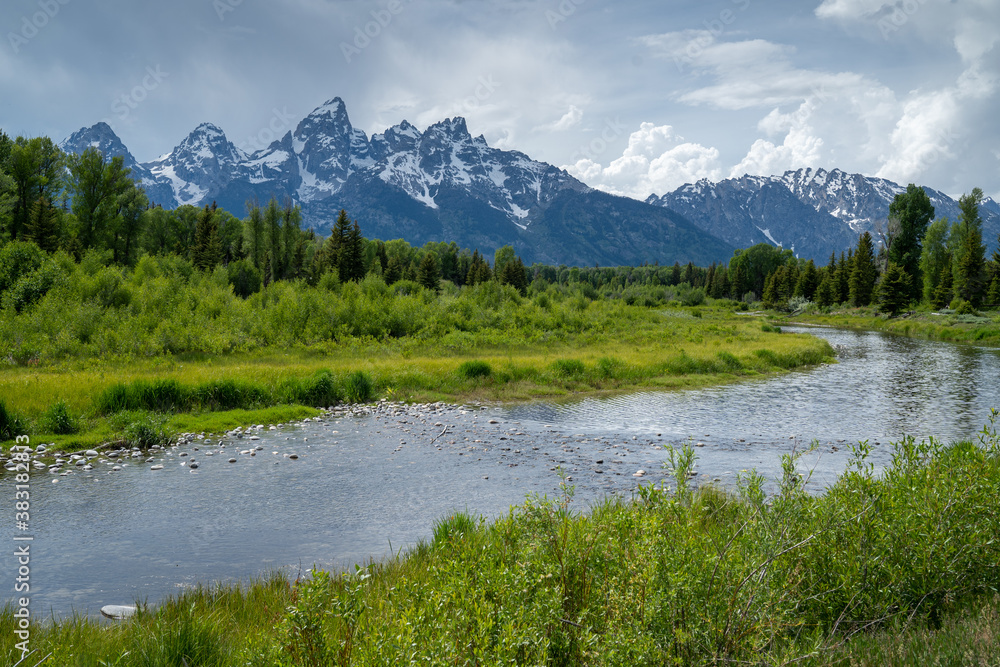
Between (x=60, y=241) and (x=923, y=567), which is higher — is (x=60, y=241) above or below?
above

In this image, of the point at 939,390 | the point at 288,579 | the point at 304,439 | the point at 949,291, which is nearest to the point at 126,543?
the point at 288,579

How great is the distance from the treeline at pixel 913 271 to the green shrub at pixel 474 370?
73.1 metres

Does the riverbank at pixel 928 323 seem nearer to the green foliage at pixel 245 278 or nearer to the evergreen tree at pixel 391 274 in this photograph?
the evergreen tree at pixel 391 274

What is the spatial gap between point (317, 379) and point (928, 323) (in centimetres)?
7354

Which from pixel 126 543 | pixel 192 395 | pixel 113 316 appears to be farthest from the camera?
pixel 113 316

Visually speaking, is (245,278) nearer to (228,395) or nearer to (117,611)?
(228,395)

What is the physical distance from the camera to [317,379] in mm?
22953

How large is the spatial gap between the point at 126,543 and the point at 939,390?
109 feet

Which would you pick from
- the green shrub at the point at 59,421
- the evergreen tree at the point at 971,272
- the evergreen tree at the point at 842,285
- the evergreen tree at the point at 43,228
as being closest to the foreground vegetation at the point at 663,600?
the green shrub at the point at 59,421

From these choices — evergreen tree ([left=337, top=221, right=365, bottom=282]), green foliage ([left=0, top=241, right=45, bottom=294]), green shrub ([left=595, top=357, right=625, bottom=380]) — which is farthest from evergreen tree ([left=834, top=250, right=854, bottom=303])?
green foliage ([left=0, top=241, right=45, bottom=294])

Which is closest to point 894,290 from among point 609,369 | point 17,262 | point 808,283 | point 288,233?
point 808,283

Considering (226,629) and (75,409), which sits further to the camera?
(75,409)

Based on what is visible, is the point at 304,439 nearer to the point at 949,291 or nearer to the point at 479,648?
the point at 479,648

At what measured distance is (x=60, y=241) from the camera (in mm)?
55844
